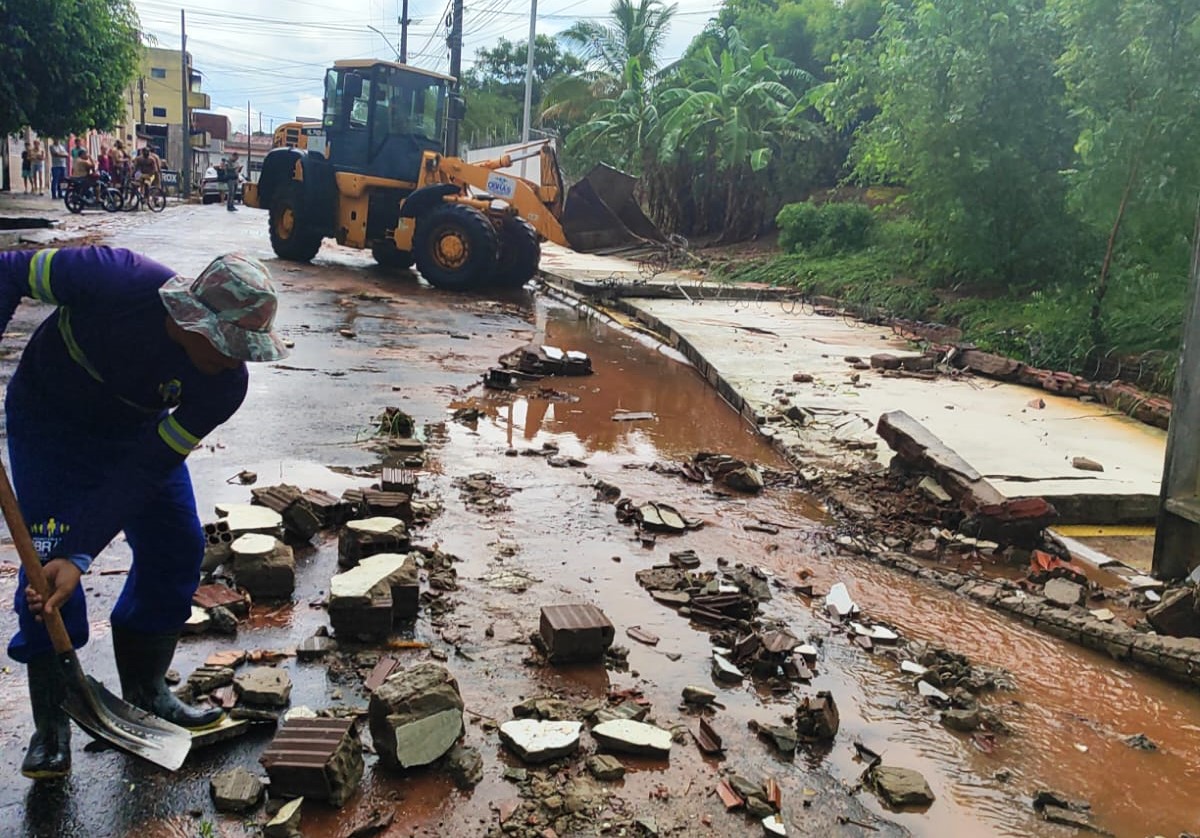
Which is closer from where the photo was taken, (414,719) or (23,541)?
(23,541)

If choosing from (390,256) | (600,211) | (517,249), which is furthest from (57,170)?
(517,249)

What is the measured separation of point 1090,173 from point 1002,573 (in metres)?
6.16

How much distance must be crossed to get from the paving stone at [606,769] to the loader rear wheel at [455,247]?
38.6 ft

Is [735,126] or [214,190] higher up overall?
[735,126]

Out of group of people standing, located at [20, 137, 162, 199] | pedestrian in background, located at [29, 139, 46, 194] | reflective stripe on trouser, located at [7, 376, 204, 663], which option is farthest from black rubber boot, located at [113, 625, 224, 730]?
pedestrian in background, located at [29, 139, 46, 194]

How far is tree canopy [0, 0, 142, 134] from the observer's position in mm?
16469

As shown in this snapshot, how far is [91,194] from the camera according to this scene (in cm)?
2380

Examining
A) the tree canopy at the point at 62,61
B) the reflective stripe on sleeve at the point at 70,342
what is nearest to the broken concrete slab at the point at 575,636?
the reflective stripe on sleeve at the point at 70,342

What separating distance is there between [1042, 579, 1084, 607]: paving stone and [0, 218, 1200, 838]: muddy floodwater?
320mm

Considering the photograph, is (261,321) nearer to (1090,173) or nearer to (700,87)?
(1090,173)

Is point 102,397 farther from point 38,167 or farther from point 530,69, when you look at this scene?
point 38,167

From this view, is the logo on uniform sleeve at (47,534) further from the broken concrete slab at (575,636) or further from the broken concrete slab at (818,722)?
the broken concrete slab at (818,722)

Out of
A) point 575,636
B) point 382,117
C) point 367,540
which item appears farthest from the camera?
point 382,117

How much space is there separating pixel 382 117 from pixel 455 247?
8.94ft
